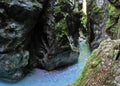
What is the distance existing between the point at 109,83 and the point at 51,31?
11050 mm

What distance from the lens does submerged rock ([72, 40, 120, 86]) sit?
5.63m

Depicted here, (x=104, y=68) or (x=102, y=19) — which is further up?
(x=104, y=68)

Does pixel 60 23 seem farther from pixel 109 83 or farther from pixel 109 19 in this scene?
pixel 109 83

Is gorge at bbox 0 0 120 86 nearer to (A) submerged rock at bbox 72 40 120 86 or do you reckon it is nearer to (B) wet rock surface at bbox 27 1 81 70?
(B) wet rock surface at bbox 27 1 81 70

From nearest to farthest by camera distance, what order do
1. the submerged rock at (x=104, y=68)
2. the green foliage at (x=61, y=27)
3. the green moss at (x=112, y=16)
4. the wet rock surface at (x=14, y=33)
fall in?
the submerged rock at (x=104, y=68), the wet rock surface at (x=14, y=33), the green moss at (x=112, y=16), the green foliage at (x=61, y=27)

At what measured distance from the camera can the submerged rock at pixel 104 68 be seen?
563 cm

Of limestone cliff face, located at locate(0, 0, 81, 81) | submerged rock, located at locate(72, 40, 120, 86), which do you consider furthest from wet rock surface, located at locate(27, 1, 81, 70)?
submerged rock, located at locate(72, 40, 120, 86)

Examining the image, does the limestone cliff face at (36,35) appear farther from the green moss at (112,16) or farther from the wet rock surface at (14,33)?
the green moss at (112,16)

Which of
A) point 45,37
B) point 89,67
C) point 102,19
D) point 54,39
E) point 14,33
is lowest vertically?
point 54,39

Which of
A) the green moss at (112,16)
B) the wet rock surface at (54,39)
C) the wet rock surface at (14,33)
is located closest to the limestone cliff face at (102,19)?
the green moss at (112,16)

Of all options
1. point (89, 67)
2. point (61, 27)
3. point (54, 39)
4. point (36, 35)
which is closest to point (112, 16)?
point (61, 27)

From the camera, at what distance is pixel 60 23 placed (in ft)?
54.1

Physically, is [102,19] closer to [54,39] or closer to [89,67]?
[54,39]

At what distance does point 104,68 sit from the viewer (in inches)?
239
